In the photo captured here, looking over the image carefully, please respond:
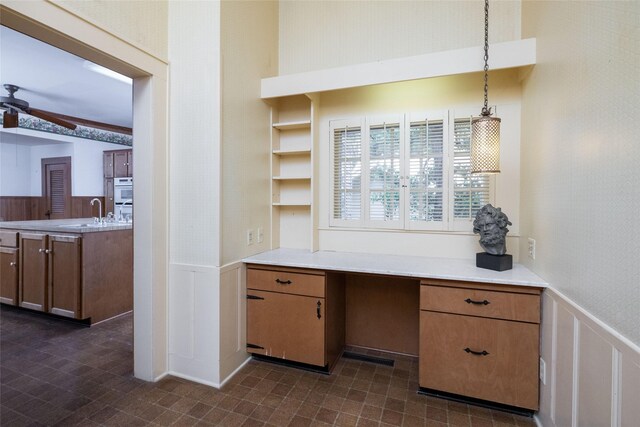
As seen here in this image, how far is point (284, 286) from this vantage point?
7.22ft

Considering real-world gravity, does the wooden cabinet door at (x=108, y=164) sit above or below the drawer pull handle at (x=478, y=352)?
above

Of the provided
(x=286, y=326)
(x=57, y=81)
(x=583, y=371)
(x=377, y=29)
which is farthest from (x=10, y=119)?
(x=583, y=371)

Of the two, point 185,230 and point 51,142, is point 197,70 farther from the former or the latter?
point 51,142

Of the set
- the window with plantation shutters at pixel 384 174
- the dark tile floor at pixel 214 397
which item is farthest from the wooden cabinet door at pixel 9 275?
the window with plantation shutters at pixel 384 174

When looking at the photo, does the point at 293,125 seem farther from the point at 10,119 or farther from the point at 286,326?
the point at 10,119

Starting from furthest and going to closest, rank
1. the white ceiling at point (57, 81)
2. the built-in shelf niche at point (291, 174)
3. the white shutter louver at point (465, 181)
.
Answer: the white ceiling at point (57, 81)
the built-in shelf niche at point (291, 174)
the white shutter louver at point (465, 181)

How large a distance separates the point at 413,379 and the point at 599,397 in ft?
3.99

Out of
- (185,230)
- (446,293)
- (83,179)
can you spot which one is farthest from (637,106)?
(83,179)

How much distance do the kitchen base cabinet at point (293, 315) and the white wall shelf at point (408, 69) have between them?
1455 mm

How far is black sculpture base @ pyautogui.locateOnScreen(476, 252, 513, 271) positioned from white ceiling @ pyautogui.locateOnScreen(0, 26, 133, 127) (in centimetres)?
421

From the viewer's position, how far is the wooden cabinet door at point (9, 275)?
325 centimetres

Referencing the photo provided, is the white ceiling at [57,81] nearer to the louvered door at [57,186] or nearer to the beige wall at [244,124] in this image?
the louvered door at [57,186]

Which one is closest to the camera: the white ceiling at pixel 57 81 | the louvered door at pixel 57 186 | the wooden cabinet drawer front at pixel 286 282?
the wooden cabinet drawer front at pixel 286 282

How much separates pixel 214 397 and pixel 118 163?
5.75m
